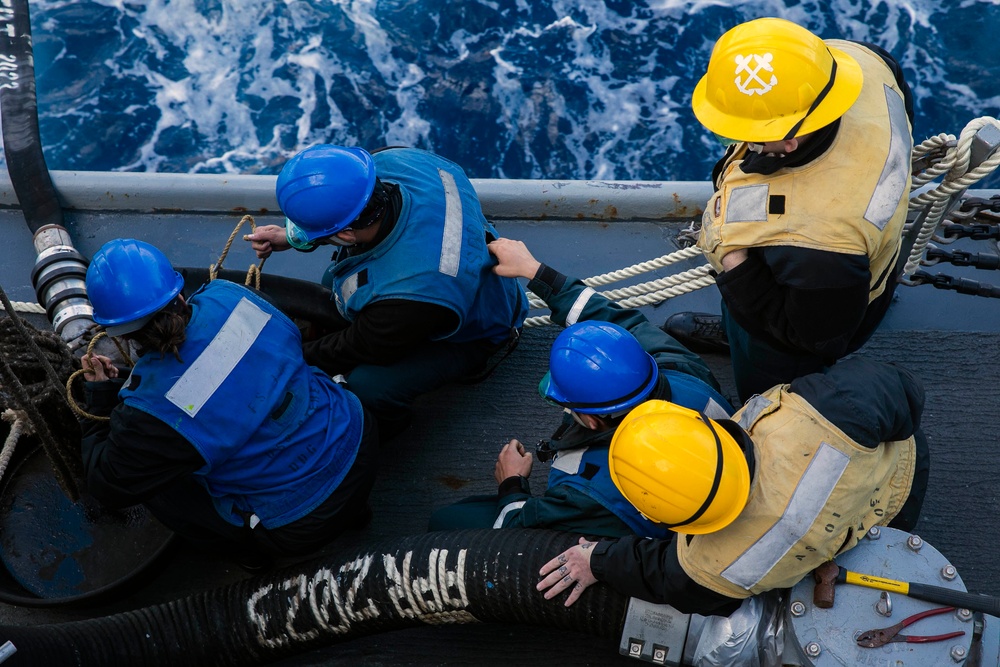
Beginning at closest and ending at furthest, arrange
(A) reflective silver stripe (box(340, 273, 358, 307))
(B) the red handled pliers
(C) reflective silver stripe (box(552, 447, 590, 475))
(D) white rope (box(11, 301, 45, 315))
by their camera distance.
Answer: (B) the red handled pliers → (C) reflective silver stripe (box(552, 447, 590, 475)) → (A) reflective silver stripe (box(340, 273, 358, 307)) → (D) white rope (box(11, 301, 45, 315))

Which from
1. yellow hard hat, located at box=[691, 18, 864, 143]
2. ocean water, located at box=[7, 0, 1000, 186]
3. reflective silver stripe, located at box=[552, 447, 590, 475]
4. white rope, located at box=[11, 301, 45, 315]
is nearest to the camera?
yellow hard hat, located at box=[691, 18, 864, 143]

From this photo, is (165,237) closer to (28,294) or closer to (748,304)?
(28,294)

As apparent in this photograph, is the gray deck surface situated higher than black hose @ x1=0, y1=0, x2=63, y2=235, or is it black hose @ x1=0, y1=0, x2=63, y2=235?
black hose @ x1=0, y1=0, x2=63, y2=235

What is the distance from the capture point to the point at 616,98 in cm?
579

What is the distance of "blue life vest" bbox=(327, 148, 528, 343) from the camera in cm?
264

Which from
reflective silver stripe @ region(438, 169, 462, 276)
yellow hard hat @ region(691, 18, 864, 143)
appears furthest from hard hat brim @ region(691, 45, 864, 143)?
reflective silver stripe @ region(438, 169, 462, 276)

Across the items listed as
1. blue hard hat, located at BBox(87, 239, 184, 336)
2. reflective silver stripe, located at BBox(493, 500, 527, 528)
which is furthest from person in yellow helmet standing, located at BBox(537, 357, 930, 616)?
blue hard hat, located at BBox(87, 239, 184, 336)

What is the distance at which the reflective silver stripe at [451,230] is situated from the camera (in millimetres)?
2662

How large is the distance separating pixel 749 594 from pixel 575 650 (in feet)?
2.36

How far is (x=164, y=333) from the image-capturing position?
7.10 feet

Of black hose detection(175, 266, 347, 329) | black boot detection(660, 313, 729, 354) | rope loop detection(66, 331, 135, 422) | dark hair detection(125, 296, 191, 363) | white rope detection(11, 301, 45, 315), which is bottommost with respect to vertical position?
white rope detection(11, 301, 45, 315)

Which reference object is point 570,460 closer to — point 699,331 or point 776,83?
point 699,331

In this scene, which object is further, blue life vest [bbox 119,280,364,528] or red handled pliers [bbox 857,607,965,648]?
blue life vest [bbox 119,280,364,528]

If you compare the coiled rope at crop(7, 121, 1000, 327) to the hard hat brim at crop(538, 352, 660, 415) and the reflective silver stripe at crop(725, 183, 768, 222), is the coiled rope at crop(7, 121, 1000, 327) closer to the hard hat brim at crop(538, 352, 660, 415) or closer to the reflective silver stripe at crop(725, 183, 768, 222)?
the reflective silver stripe at crop(725, 183, 768, 222)
